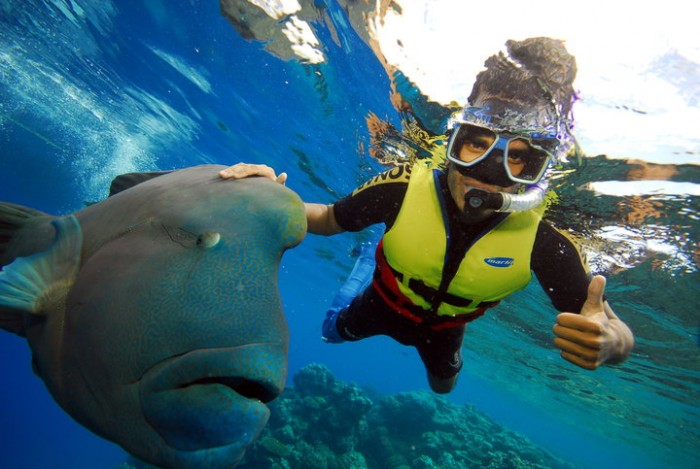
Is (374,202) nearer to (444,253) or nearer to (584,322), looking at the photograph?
(444,253)

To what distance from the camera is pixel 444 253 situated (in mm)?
3812

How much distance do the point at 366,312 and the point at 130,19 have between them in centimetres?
1236

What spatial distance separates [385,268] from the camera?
14.8ft

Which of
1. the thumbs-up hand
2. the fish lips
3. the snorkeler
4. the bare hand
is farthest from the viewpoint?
the snorkeler

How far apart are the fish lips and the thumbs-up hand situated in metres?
1.93

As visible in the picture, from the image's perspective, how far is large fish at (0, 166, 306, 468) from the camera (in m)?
1.15

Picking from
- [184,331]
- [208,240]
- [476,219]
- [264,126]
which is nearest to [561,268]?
[476,219]

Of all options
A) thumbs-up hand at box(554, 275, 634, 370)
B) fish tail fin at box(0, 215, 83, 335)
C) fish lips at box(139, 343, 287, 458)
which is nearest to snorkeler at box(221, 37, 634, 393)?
thumbs-up hand at box(554, 275, 634, 370)

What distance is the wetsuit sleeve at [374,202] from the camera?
3.92 meters

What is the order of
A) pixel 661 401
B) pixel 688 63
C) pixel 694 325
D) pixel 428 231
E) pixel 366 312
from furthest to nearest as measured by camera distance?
pixel 661 401 → pixel 694 325 → pixel 366 312 → pixel 688 63 → pixel 428 231

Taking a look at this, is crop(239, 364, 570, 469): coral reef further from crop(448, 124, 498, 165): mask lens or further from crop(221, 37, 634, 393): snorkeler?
crop(448, 124, 498, 165): mask lens

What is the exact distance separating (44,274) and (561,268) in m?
4.08

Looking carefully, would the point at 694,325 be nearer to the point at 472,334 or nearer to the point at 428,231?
the point at 428,231

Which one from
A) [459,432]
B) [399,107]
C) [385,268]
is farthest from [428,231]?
[459,432]
